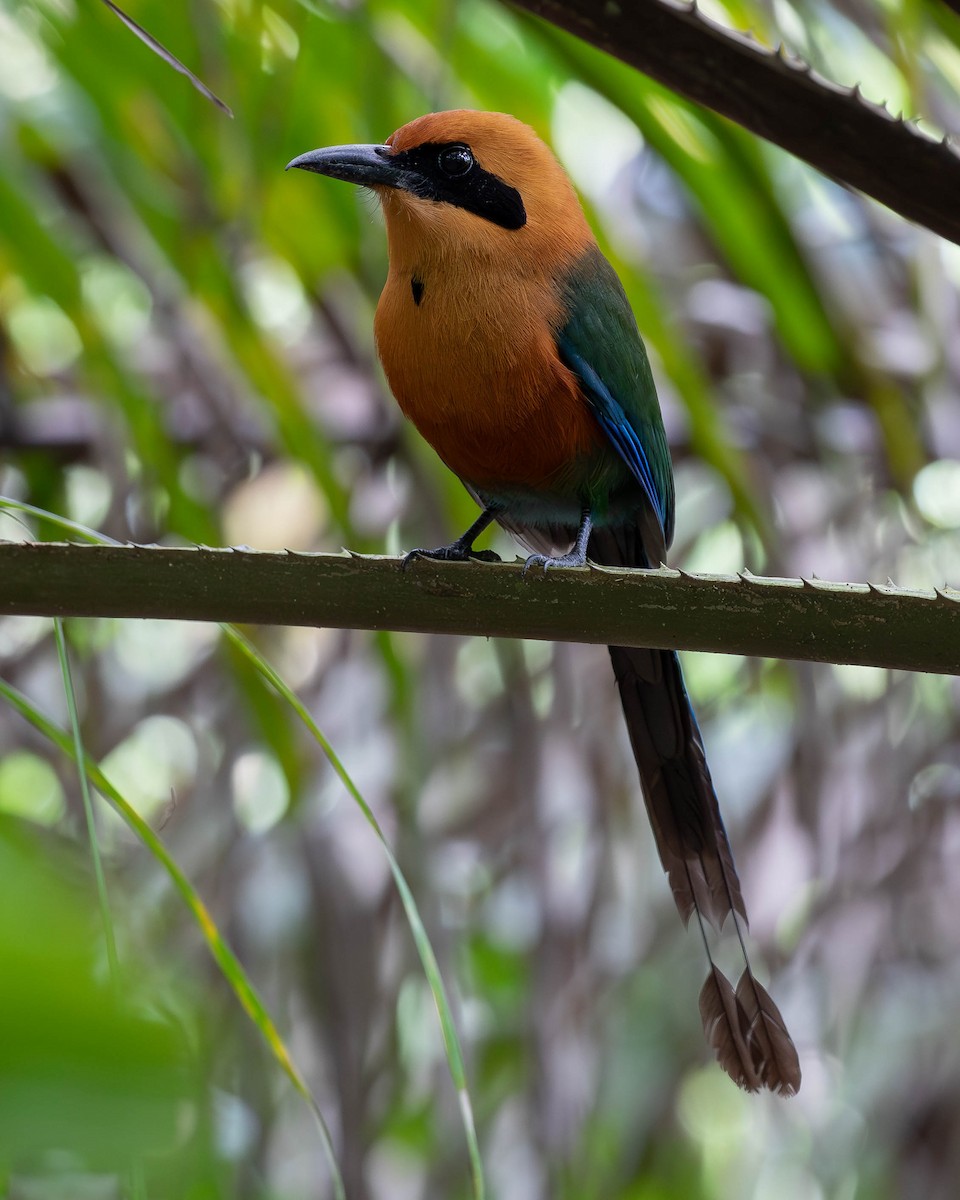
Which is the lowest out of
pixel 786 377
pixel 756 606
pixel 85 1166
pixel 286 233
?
pixel 85 1166

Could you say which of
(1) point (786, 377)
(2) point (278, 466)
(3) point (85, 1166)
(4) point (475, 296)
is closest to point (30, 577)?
(3) point (85, 1166)

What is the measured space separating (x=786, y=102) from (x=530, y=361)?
54cm

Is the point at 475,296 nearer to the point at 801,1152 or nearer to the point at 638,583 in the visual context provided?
the point at 638,583

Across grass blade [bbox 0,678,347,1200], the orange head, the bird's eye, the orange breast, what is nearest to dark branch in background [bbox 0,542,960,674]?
grass blade [bbox 0,678,347,1200]

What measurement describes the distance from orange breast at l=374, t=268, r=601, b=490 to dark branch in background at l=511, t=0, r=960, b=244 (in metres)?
0.50

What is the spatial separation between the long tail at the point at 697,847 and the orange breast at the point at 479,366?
0.30 metres

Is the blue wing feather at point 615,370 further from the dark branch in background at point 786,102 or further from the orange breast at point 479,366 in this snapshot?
the dark branch in background at point 786,102

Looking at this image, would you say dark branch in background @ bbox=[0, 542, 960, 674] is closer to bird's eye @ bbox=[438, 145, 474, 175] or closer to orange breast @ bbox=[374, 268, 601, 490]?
orange breast @ bbox=[374, 268, 601, 490]

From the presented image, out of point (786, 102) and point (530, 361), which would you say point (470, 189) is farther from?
point (786, 102)

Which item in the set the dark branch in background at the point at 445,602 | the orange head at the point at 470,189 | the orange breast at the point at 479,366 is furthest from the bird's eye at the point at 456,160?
the dark branch in background at the point at 445,602

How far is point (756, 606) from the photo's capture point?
0.84m

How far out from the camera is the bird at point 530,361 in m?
1.45

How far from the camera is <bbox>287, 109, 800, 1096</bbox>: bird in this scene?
1445 millimetres

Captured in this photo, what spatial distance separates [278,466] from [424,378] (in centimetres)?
78
